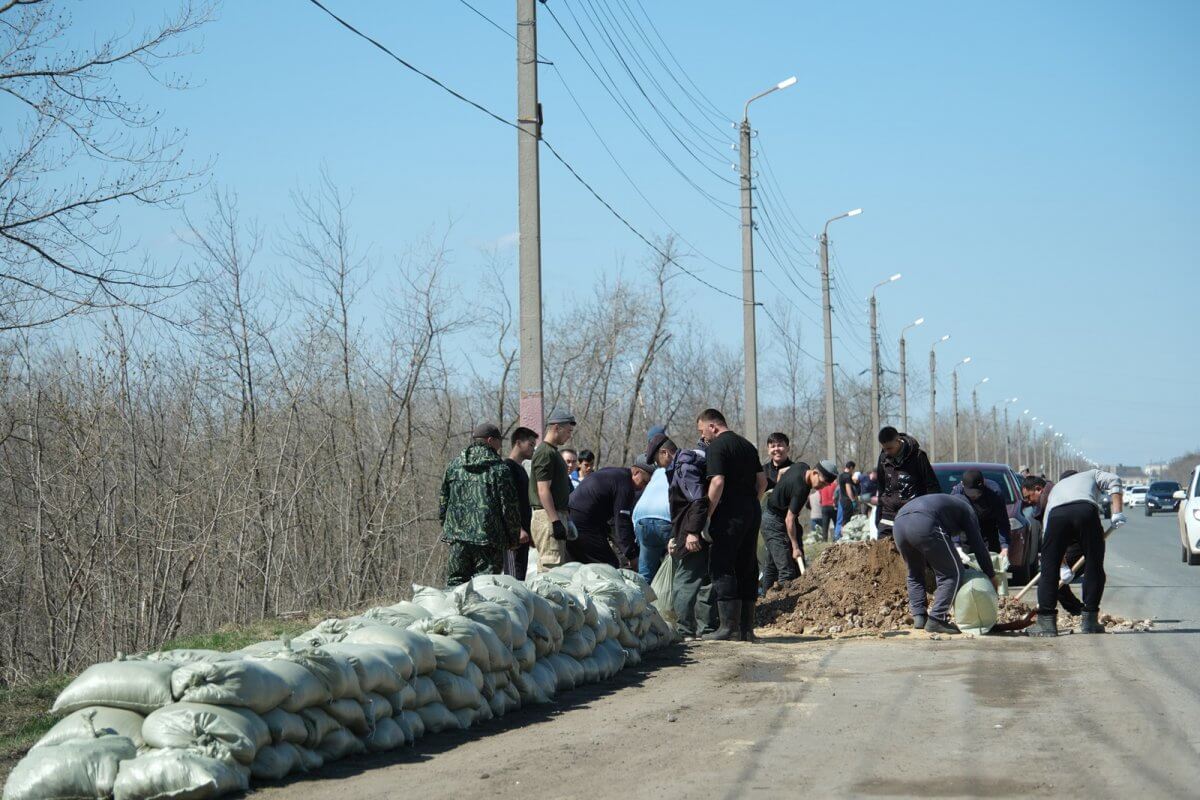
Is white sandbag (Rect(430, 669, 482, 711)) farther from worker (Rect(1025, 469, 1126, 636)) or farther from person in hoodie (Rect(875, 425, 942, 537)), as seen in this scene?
worker (Rect(1025, 469, 1126, 636))

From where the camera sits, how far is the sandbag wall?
5570 millimetres

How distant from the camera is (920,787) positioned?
18.6 ft

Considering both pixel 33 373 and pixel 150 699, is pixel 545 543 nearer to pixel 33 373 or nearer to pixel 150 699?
pixel 150 699

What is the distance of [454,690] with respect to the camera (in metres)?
7.46

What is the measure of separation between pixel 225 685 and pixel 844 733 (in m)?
3.19

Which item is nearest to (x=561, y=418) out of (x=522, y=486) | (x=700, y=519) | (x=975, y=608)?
(x=522, y=486)

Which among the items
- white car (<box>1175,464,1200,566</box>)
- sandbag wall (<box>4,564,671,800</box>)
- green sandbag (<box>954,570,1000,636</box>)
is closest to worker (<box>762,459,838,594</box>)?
green sandbag (<box>954,570,1000,636</box>)

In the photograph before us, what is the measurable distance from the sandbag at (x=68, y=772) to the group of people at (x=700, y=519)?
4888 millimetres

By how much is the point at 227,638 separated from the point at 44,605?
5285 millimetres

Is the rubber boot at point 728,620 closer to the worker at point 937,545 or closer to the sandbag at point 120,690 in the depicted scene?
the worker at point 937,545

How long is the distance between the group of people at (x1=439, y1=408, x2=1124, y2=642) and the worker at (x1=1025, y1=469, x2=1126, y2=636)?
1cm

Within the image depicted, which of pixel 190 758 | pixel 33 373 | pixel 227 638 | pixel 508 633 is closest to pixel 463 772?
pixel 190 758

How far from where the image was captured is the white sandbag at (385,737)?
6.80 metres

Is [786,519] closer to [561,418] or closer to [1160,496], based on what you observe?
[561,418]
